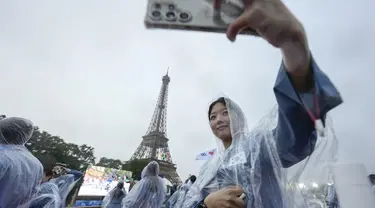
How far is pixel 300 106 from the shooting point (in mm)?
835

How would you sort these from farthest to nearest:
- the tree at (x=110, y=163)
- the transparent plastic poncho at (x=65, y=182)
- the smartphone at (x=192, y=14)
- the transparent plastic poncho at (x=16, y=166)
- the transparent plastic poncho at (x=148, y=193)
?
the tree at (x=110, y=163) → the transparent plastic poncho at (x=148, y=193) → the transparent plastic poncho at (x=65, y=182) → the transparent plastic poncho at (x=16, y=166) → the smartphone at (x=192, y=14)

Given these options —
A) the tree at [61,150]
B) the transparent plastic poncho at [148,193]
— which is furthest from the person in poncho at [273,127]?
the tree at [61,150]

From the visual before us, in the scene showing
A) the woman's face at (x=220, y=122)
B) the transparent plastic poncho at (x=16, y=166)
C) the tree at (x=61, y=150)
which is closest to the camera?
the woman's face at (x=220, y=122)

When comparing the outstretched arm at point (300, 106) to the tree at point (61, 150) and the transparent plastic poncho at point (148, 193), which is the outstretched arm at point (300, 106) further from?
the tree at point (61, 150)

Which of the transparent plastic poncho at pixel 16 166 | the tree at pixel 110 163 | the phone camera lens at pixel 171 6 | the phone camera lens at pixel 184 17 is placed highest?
the phone camera lens at pixel 171 6

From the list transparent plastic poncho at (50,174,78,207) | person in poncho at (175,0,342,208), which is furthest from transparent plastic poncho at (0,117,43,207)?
person in poncho at (175,0,342,208)

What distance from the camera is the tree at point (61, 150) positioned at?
78.7 ft

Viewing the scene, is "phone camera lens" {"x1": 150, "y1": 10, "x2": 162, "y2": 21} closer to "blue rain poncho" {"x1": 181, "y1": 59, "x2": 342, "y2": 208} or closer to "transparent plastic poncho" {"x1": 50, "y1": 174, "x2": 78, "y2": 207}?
"blue rain poncho" {"x1": 181, "y1": 59, "x2": 342, "y2": 208}

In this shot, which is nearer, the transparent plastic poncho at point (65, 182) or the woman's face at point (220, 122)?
the woman's face at point (220, 122)

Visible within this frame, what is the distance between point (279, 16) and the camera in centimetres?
66

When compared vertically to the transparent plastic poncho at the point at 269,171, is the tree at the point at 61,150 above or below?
below

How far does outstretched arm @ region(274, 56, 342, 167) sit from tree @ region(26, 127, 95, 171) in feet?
82.9

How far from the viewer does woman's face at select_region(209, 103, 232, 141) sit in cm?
170

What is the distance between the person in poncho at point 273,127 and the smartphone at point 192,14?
0.03 meters
